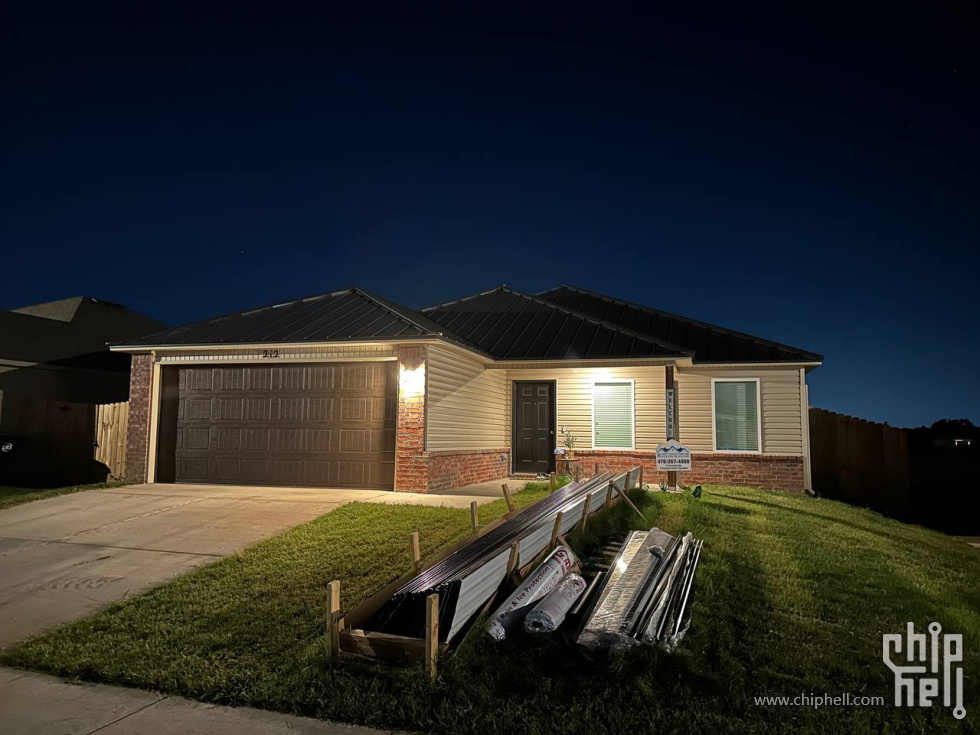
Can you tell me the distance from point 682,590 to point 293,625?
10.3 ft

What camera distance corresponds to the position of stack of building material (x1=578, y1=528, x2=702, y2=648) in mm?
4305

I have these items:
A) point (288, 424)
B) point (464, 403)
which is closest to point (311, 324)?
point (288, 424)

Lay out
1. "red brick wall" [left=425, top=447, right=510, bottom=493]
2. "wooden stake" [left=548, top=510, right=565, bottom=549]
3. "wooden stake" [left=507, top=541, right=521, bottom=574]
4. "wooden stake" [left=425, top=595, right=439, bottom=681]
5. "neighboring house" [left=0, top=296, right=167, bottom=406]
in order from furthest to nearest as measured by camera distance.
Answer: "neighboring house" [left=0, top=296, right=167, bottom=406] < "red brick wall" [left=425, top=447, right=510, bottom=493] < "wooden stake" [left=548, top=510, right=565, bottom=549] < "wooden stake" [left=507, top=541, right=521, bottom=574] < "wooden stake" [left=425, top=595, right=439, bottom=681]

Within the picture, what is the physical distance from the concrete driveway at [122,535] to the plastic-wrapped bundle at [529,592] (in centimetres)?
351

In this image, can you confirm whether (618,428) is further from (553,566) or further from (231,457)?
(553,566)

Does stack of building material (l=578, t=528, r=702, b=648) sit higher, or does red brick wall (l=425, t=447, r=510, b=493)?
red brick wall (l=425, t=447, r=510, b=493)

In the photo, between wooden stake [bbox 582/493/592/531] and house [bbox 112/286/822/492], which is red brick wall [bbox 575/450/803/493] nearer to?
house [bbox 112/286/822/492]

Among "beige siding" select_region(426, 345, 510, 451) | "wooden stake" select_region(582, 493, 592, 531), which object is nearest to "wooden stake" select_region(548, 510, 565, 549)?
"wooden stake" select_region(582, 493, 592, 531)

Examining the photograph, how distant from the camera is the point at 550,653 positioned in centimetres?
422

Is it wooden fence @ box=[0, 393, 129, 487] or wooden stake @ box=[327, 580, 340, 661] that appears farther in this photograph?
wooden fence @ box=[0, 393, 129, 487]

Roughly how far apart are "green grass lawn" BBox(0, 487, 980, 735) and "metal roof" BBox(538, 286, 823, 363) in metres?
6.88

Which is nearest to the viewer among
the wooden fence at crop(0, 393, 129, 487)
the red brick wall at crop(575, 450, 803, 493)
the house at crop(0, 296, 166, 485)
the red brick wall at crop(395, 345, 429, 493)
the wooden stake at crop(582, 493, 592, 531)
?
the wooden stake at crop(582, 493, 592, 531)

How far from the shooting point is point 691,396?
14.0m

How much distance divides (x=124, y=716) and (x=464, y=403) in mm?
9090
